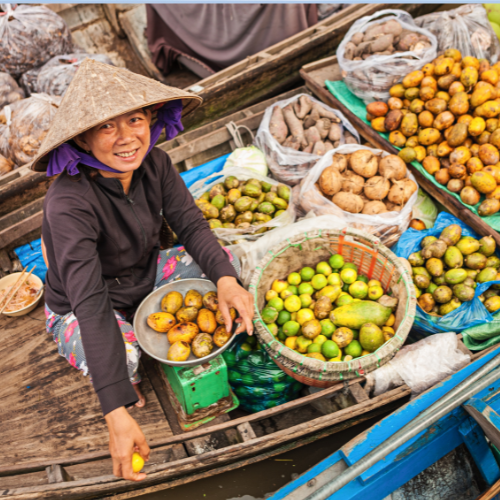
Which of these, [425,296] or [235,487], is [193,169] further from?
[235,487]

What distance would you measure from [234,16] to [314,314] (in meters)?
3.63

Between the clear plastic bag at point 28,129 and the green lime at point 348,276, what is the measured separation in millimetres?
2655

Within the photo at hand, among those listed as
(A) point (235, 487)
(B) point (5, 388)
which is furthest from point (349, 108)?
(B) point (5, 388)

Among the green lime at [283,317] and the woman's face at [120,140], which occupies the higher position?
the woman's face at [120,140]

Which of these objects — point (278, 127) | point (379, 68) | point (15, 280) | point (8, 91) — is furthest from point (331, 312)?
point (8, 91)

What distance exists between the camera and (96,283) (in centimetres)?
148

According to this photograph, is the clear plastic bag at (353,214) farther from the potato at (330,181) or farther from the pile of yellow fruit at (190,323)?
the pile of yellow fruit at (190,323)

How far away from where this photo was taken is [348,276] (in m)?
2.19

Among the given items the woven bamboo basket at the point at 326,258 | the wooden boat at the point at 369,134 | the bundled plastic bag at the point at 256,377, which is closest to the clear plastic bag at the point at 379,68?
the wooden boat at the point at 369,134

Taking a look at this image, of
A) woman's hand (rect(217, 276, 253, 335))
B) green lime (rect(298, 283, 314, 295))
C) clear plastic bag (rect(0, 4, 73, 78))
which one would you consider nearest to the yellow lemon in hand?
woman's hand (rect(217, 276, 253, 335))

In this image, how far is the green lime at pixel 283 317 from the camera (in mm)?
2123

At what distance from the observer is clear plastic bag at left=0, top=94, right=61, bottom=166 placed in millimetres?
3125

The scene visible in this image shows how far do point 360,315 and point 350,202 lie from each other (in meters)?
0.86

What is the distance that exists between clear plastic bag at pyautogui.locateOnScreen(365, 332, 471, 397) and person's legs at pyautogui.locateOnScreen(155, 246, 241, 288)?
38.3 inches
